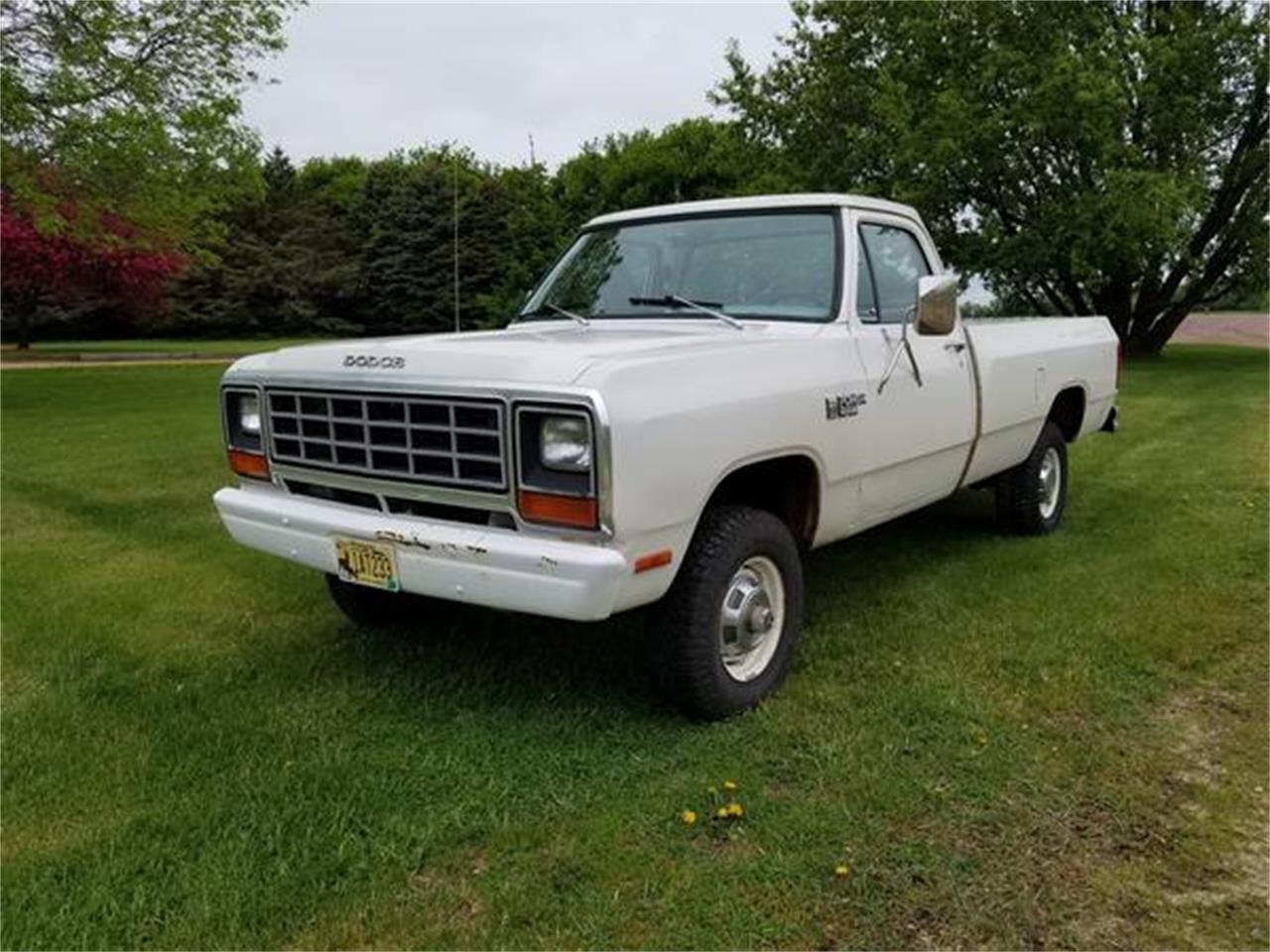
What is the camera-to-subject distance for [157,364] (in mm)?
24844

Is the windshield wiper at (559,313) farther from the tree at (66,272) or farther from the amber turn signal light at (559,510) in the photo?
the tree at (66,272)

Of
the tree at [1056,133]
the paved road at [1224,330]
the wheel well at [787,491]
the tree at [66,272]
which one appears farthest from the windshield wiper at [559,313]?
the paved road at [1224,330]

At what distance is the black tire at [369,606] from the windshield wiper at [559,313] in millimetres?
1462

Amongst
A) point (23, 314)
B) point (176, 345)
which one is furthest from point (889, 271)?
point (176, 345)

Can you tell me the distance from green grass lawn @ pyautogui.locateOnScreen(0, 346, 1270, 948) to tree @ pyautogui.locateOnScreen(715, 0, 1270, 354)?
49.1ft

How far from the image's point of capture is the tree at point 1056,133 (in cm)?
1838

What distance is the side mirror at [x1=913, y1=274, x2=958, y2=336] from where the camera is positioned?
4109mm

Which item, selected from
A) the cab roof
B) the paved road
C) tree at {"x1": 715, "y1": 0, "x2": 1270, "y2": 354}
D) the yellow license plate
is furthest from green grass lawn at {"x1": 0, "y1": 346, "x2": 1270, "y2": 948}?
the paved road

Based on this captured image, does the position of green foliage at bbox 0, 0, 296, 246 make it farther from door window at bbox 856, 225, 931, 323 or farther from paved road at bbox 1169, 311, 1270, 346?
paved road at bbox 1169, 311, 1270, 346

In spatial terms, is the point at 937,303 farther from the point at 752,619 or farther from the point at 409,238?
the point at 409,238

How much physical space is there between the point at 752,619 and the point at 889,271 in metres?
1.95

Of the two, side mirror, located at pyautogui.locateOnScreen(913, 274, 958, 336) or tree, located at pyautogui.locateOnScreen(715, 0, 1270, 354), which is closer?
side mirror, located at pyautogui.locateOnScreen(913, 274, 958, 336)

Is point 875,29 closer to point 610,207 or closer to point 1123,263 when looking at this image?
point 1123,263

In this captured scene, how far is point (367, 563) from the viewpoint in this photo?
3.38 metres
